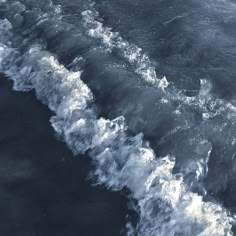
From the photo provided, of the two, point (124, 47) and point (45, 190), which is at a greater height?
point (124, 47)

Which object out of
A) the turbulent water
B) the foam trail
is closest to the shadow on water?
the turbulent water

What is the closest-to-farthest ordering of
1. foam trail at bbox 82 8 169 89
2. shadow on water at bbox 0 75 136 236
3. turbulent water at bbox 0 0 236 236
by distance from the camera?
1. shadow on water at bbox 0 75 136 236
2. turbulent water at bbox 0 0 236 236
3. foam trail at bbox 82 8 169 89

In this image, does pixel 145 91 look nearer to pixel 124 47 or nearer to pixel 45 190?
pixel 124 47

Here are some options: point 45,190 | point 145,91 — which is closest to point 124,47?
point 145,91

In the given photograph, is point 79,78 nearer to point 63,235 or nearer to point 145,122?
point 145,122

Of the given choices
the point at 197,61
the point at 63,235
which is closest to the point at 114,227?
the point at 63,235

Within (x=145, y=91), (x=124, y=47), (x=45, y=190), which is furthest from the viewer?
(x=124, y=47)

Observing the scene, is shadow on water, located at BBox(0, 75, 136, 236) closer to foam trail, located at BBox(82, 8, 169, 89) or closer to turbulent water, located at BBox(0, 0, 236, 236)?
turbulent water, located at BBox(0, 0, 236, 236)

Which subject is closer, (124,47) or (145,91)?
(145,91)
